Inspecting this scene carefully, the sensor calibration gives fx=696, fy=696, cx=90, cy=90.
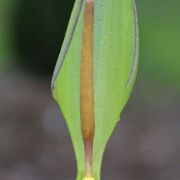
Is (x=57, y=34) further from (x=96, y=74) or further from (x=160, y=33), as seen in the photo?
(x=96, y=74)

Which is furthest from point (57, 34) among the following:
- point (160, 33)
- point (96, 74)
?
point (96, 74)

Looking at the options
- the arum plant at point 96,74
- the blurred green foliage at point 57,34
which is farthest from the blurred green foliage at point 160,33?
the arum plant at point 96,74

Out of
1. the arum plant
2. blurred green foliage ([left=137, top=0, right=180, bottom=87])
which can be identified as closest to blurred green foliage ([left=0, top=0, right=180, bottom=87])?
blurred green foliage ([left=137, top=0, right=180, bottom=87])

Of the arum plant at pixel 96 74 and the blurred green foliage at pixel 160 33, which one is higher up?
the arum plant at pixel 96 74

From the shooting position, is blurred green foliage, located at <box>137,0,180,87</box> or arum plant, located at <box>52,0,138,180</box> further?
blurred green foliage, located at <box>137,0,180,87</box>

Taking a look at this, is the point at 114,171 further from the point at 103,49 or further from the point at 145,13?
the point at 103,49

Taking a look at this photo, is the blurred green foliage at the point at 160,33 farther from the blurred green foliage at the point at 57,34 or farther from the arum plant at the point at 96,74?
the arum plant at the point at 96,74

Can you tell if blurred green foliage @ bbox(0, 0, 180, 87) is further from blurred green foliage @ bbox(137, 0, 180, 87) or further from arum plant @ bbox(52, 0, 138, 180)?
arum plant @ bbox(52, 0, 138, 180)
